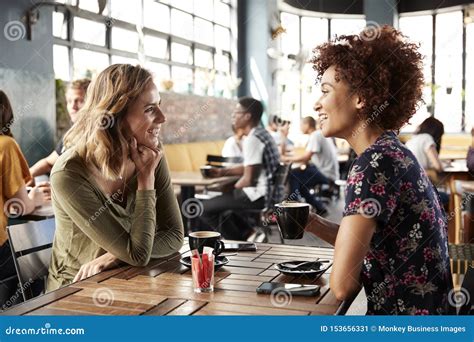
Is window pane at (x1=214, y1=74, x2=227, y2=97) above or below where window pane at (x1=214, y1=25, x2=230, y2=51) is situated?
below

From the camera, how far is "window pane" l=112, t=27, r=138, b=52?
22.4ft

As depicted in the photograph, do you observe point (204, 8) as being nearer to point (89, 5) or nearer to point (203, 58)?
point (203, 58)

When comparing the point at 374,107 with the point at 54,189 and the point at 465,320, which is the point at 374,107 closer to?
the point at 465,320

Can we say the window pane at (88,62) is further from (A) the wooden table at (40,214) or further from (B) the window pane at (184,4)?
(A) the wooden table at (40,214)

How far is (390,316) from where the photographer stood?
136 cm

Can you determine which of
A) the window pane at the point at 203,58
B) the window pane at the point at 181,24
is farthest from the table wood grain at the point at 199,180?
the window pane at the point at 203,58

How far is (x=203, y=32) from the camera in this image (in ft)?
30.8

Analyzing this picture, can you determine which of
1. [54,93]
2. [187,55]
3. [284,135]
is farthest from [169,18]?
Result: [54,93]

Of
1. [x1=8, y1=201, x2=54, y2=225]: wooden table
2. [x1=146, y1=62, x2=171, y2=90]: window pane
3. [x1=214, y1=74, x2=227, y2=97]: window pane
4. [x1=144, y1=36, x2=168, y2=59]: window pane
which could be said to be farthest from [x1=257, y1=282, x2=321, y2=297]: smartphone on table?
[x1=214, y1=74, x2=227, y2=97]: window pane

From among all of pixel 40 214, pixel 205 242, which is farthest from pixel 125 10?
pixel 205 242

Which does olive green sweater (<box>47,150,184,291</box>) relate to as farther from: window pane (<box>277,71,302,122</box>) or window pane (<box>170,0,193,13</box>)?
window pane (<box>277,71,302,122</box>)

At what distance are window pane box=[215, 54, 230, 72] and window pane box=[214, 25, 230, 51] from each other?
0.16 m

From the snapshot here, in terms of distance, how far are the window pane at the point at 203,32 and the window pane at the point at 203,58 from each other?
18cm

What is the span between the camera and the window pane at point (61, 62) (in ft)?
18.5
